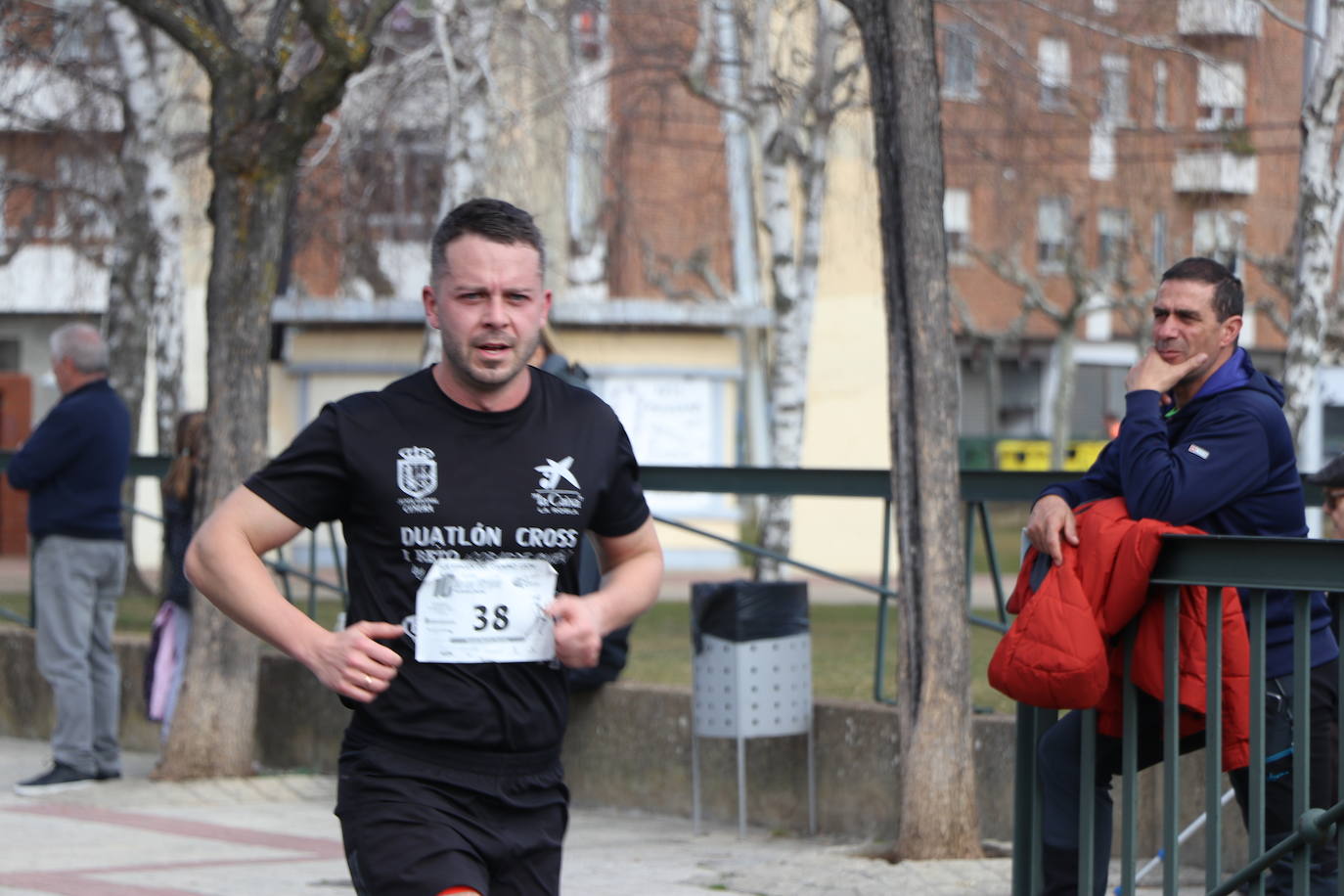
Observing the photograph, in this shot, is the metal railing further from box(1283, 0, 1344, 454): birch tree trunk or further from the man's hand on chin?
box(1283, 0, 1344, 454): birch tree trunk

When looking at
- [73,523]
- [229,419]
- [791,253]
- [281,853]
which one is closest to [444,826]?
[281,853]

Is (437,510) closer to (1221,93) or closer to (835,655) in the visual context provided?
(835,655)

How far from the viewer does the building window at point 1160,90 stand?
17.9m

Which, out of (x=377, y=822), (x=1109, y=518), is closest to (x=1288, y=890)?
(x=1109, y=518)

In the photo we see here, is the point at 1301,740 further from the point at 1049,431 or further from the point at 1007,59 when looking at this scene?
the point at 1049,431

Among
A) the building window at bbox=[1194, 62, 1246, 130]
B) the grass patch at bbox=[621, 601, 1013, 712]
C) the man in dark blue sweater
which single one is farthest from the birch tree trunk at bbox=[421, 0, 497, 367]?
the man in dark blue sweater

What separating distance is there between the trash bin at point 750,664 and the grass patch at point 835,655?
2.43 ft

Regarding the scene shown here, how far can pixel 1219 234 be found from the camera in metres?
36.9

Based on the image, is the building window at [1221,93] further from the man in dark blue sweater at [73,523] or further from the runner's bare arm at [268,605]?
the runner's bare arm at [268,605]

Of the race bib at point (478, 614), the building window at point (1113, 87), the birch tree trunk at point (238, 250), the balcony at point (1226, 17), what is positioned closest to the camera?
the race bib at point (478, 614)

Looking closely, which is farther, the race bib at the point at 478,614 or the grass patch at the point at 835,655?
the grass patch at the point at 835,655

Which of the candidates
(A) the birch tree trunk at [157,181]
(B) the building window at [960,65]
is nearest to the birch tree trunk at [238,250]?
(A) the birch tree trunk at [157,181]

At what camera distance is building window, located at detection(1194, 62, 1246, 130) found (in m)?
17.2

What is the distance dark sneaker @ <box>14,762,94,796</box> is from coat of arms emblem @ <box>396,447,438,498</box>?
640 cm
